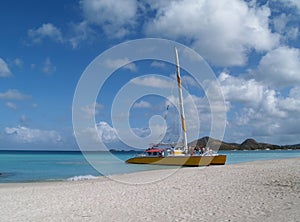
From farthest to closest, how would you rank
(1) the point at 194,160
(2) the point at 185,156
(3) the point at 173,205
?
(2) the point at 185,156
(1) the point at 194,160
(3) the point at 173,205

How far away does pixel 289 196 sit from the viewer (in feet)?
36.0

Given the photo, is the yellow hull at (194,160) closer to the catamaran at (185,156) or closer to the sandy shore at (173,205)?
the catamaran at (185,156)

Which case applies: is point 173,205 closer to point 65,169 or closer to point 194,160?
point 194,160

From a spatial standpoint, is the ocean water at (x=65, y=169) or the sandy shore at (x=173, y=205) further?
the ocean water at (x=65, y=169)

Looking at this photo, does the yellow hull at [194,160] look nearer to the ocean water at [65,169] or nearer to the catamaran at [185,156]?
the catamaran at [185,156]

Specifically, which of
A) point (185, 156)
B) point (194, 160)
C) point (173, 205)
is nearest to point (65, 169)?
point (185, 156)

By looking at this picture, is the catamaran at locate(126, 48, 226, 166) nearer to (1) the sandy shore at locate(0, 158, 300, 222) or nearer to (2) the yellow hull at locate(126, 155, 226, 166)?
(2) the yellow hull at locate(126, 155, 226, 166)

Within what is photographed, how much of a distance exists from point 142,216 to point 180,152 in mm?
29548

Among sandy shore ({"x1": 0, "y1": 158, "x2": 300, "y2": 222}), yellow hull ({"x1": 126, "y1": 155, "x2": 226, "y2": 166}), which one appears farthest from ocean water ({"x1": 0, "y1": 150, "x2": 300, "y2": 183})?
sandy shore ({"x1": 0, "y1": 158, "x2": 300, "y2": 222})

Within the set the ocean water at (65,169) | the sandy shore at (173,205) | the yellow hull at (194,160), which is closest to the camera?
the sandy shore at (173,205)

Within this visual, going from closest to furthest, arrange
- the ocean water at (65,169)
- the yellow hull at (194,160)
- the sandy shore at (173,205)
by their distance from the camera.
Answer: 1. the sandy shore at (173,205)
2. the ocean water at (65,169)
3. the yellow hull at (194,160)

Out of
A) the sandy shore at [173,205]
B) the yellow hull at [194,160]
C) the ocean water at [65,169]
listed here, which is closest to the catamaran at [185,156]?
the yellow hull at [194,160]

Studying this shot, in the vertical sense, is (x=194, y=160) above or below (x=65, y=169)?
above

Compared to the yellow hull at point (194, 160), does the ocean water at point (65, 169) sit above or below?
below
